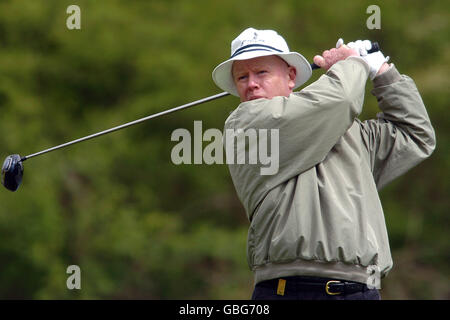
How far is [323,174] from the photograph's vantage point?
9.35 ft

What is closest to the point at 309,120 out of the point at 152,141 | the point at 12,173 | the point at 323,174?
the point at 323,174

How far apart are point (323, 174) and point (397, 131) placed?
0.46 metres

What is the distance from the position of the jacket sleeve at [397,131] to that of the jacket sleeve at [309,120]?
271 millimetres

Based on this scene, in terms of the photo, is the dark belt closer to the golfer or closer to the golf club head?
the golfer

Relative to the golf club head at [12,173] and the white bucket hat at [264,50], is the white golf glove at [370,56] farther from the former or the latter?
the golf club head at [12,173]

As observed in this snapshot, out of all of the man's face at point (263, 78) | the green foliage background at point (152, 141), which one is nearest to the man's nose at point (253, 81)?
the man's face at point (263, 78)

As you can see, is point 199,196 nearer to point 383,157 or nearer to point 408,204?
point 408,204

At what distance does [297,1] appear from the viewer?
12.5 meters

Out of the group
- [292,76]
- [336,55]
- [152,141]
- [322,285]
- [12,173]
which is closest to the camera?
[322,285]

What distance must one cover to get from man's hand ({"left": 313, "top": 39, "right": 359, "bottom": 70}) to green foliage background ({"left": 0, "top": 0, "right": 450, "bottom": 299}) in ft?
23.7

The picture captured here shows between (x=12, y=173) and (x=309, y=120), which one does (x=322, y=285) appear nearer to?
(x=309, y=120)

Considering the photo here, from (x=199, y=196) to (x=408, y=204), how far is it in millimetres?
2795

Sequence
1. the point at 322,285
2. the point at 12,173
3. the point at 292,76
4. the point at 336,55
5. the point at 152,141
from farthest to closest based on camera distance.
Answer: the point at 152,141 < the point at 12,173 < the point at 292,76 < the point at 336,55 < the point at 322,285

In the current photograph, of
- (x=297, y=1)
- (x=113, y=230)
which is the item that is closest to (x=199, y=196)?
(x=113, y=230)
